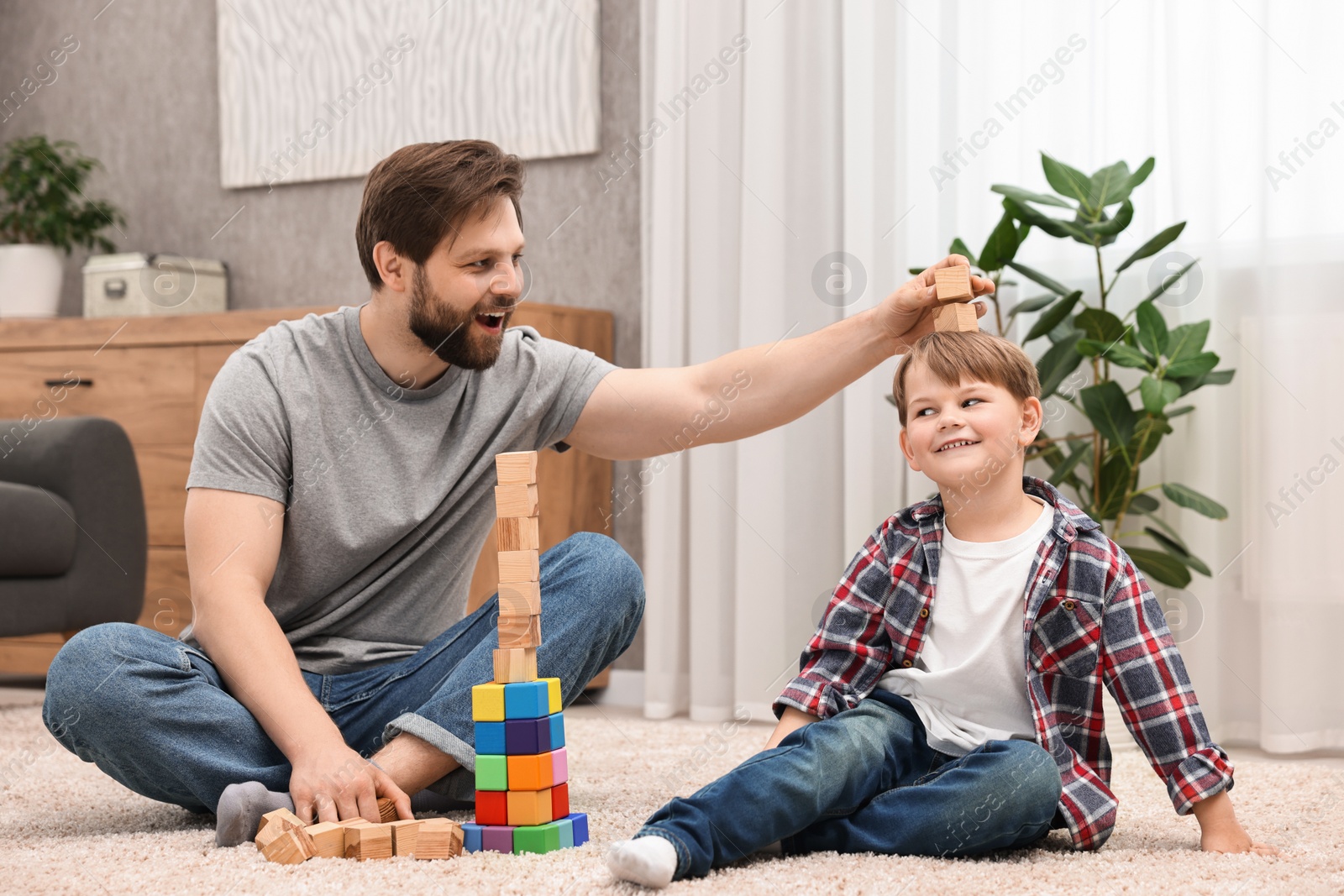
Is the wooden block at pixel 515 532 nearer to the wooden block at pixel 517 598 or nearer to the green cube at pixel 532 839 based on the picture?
the wooden block at pixel 517 598

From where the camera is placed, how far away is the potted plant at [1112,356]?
1941mm

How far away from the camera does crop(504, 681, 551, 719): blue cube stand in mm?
1178

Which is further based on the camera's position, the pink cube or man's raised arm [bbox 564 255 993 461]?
man's raised arm [bbox 564 255 993 461]

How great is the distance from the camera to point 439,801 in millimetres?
1408

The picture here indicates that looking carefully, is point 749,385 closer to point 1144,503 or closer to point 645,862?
point 645,862

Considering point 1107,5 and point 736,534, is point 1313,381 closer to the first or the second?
point 1107,5

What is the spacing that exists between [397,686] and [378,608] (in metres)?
0.11

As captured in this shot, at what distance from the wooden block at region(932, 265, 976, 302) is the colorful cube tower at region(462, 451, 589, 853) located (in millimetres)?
475

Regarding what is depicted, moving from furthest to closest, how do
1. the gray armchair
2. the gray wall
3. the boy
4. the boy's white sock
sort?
the gray wall, the gray armchair, the boy, the boy's white sock

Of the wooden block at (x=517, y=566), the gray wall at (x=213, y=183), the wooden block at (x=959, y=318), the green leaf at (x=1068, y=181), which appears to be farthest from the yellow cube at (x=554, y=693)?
the gray wall at (x=213, y=183)

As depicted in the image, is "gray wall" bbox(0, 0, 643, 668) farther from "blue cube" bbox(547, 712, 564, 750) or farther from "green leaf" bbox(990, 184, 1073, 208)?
"blue cube" bbox(547, 712, 564, 750)

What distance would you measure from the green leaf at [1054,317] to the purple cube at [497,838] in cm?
119

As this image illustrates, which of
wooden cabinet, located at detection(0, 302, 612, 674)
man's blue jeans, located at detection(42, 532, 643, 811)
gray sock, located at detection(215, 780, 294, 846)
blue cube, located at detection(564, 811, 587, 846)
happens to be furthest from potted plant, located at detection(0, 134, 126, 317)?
blue cube, located at detection(564, 811, 587, 846)

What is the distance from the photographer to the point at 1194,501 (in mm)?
1975
